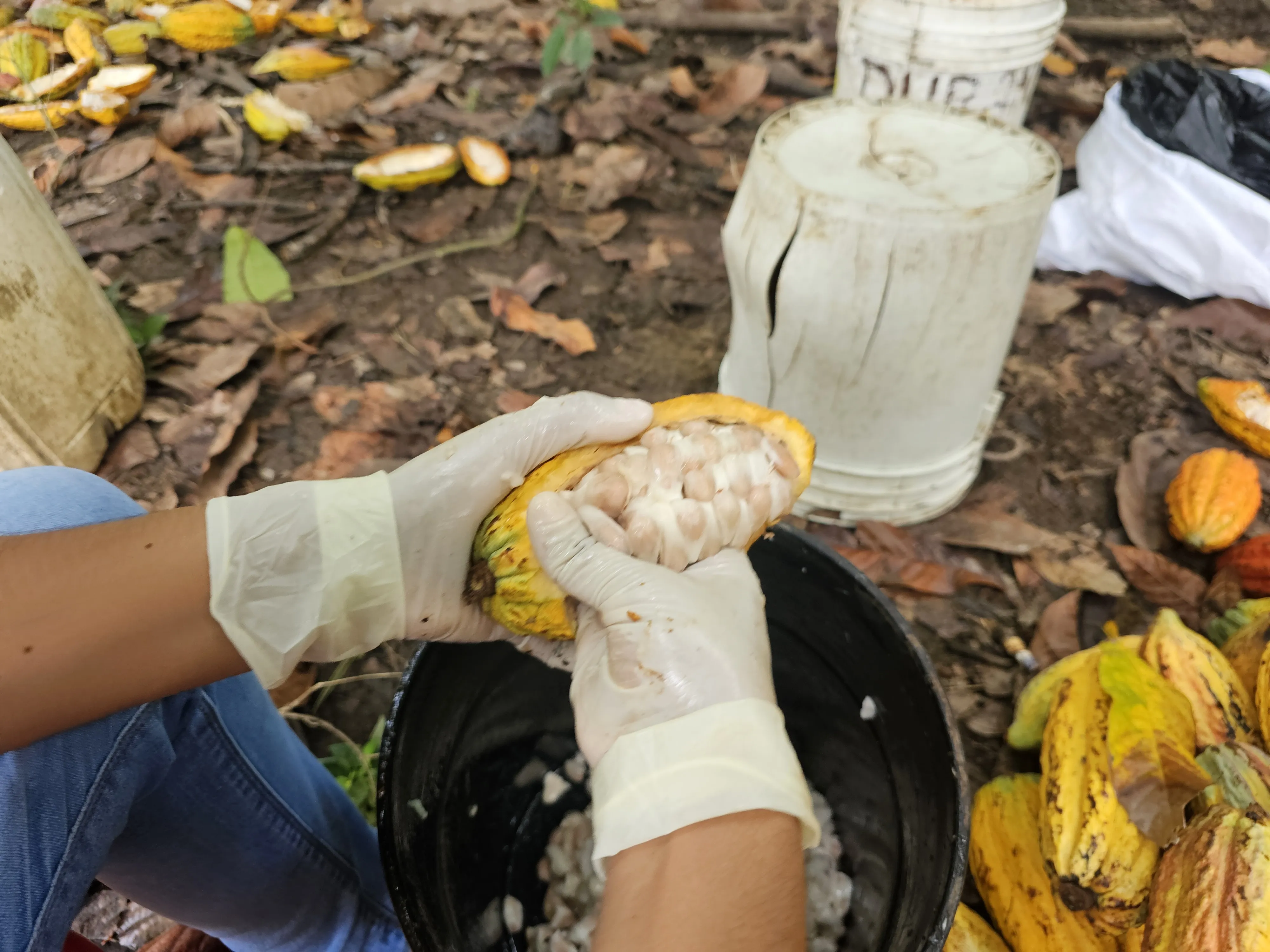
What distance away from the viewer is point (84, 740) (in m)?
0.74

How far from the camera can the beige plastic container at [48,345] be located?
1.57 m

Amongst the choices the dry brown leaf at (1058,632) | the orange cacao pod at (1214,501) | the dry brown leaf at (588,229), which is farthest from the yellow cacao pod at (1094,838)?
the dry brown leaf at (588,229)

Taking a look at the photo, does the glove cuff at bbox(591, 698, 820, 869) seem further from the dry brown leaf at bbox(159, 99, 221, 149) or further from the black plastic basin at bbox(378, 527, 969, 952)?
the dry brown leaf at bbox(159, 99, 221, 149)

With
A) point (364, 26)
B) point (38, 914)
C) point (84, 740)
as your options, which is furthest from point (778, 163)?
point (364, 26)

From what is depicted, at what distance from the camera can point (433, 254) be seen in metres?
2.46

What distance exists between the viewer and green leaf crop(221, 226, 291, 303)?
90.5 inches

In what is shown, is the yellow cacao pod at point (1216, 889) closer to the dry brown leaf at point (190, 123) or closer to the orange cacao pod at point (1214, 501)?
the orange cacao pod at point (1214, 501)

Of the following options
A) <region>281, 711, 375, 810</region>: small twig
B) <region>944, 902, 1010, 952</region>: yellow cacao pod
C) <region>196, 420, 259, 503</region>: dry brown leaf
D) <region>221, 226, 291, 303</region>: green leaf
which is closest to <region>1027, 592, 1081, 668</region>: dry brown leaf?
<region>944, 902, 1010, 952</region>: yellow cacao pod

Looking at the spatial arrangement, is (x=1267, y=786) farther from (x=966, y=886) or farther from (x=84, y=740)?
(x=84, y=740)

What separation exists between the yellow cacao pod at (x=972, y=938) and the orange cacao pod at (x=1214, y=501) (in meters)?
0.99

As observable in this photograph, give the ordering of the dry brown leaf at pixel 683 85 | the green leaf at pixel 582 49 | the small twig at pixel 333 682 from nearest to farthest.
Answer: the small twig at pixel 333 682 < the green leaf at pixel 582 49 < the dry brown leaf at pixel 683 85

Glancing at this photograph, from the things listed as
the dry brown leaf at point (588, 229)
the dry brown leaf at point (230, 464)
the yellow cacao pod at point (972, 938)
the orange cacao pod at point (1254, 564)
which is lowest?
the dry brown leaf at point (230, 464)

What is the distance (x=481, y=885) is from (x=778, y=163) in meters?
1.27

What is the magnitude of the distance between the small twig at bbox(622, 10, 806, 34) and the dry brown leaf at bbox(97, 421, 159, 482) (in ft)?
8.88
